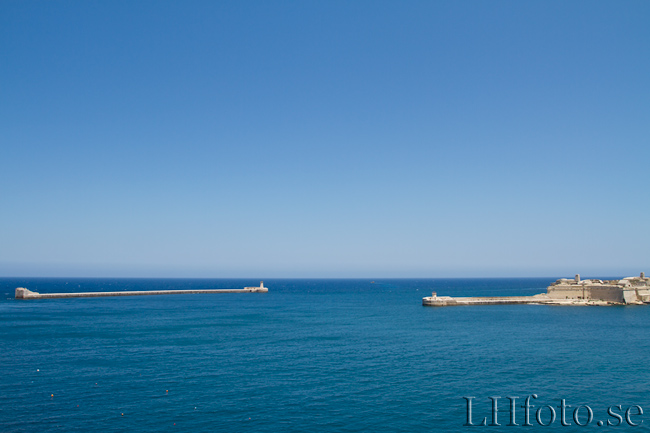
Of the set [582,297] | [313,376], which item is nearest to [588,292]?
[582,297]

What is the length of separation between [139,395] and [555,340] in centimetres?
5521

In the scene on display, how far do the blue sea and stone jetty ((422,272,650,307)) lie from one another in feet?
139

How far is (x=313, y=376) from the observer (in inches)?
1672

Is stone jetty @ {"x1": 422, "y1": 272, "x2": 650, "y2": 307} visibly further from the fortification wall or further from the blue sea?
the blue sea

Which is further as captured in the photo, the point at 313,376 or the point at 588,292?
the point at 588,292

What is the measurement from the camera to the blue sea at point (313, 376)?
3152 cm

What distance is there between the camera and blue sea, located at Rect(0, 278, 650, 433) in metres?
31.5

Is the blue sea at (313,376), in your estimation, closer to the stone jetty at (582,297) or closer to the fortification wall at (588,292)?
the stone jetty at (582,297)

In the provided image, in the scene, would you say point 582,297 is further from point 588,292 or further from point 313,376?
point 313,376

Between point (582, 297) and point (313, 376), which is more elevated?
point (582, 297)

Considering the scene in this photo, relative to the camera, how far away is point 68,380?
4075cm

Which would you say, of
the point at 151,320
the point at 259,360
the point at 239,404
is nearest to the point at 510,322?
the point at 259,360

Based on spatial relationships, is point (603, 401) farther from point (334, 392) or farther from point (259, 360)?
point (259, 360)

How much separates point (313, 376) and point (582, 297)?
110 meters
